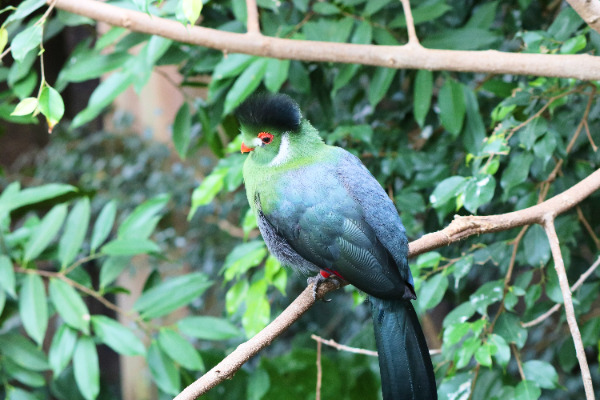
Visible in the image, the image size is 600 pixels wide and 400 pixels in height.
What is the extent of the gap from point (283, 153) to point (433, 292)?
550 millimetres

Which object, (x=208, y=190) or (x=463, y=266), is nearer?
(x=463, y=266)

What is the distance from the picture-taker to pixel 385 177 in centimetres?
220

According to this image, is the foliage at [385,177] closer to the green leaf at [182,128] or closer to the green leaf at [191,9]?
the green leaf at [182,128]

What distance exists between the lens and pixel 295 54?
184 cm

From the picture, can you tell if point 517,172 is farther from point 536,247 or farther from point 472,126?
point 472,126

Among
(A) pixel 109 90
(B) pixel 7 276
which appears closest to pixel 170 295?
(B) pixel 7 276

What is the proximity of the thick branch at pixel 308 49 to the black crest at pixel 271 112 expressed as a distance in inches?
9.1

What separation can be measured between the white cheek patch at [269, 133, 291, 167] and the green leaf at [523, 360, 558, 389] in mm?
814

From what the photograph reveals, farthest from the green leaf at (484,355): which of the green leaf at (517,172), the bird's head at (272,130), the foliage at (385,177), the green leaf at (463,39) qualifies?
the green leaf at (463,39)

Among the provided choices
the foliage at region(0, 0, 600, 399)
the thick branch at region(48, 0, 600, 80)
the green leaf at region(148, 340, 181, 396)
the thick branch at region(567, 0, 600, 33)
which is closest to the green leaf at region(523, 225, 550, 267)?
the foliage at region(0, 0, 600, 399)

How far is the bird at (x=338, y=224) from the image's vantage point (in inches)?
61.3

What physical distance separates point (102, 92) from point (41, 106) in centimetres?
87

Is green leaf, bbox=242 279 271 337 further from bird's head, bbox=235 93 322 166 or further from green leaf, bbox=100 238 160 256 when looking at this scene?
bird's head, bbox=235 93 322 166

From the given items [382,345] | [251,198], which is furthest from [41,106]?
[382,345]
